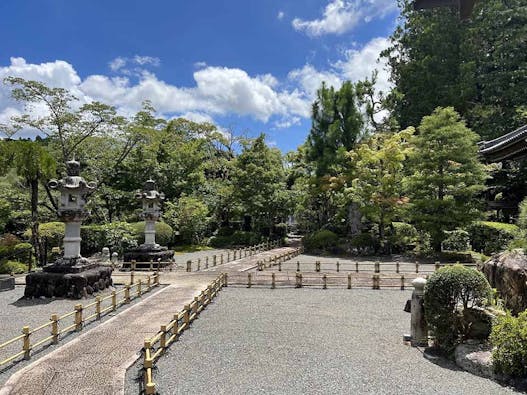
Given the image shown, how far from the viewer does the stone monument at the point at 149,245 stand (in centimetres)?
1894

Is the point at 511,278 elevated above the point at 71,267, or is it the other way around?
the point at 511,278

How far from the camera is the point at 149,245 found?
19.5m

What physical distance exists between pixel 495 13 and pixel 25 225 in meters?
39.0

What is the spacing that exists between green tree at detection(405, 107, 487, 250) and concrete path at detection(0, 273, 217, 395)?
16854 mm

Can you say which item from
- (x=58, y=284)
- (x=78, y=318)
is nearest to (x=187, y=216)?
(x=58, y=284)

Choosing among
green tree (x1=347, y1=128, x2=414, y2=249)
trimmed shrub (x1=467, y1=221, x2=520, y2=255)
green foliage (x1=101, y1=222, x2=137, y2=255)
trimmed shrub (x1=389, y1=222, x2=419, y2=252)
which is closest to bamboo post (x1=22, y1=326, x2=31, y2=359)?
green foliage (x1=101, y1=222, x2=137, y2=255)

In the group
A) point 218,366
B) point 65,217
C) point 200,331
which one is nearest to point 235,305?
point 200,331

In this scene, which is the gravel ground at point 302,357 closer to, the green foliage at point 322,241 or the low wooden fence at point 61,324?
the low wooden fence at point 61,324

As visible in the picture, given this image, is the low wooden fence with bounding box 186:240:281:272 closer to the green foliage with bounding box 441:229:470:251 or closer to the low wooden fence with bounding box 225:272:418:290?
the low wooden fence with bounding box 225:272:418:290

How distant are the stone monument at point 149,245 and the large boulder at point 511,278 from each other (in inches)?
586

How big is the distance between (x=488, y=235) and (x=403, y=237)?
489 centimetres

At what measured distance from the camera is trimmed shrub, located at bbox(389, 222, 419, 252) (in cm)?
2452

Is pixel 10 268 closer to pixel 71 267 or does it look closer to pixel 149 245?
pixel 149 245

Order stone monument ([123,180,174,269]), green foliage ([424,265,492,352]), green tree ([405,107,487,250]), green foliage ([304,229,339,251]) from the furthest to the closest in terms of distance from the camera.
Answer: green foliage ([304,229,339,251]) → green tree ([405,107,487,250]) → stone monument ([123,180,174,269]) → green foliage ([424,265,492,352])
